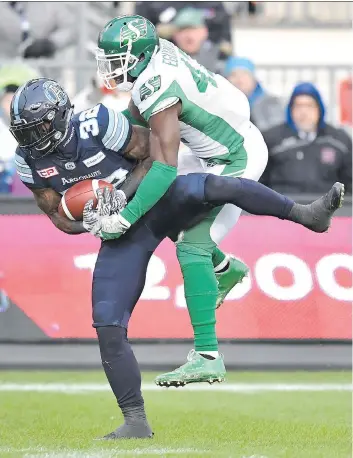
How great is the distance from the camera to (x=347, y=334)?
10148 millimetres

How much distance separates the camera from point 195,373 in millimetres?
6918

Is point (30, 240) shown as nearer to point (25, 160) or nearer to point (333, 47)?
point (25, 160)

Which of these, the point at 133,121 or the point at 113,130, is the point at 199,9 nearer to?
the point at 133,121

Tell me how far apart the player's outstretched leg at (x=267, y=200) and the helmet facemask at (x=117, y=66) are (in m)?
0.72

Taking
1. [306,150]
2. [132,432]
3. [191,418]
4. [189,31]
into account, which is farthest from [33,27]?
[132,432]

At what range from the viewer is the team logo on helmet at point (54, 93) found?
269 inches

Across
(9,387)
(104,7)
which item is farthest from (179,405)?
(104,7)

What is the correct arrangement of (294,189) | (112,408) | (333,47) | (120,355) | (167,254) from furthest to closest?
(333,47) < (294,189) < (167,254) < (112,408) < (120,355)

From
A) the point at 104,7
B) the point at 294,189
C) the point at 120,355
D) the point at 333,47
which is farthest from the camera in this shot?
the point at 333,47

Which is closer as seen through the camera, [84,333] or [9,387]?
[9,387]

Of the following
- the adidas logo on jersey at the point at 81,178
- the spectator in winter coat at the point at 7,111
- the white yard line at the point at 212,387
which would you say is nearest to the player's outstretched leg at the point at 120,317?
the adidas logo on jersey at the point at 81,178

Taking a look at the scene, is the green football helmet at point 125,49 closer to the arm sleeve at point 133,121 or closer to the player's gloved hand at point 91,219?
the arm sleeve at point 133,121

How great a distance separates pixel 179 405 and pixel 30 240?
2.13 m

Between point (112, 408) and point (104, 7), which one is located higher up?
point (104, 7)
